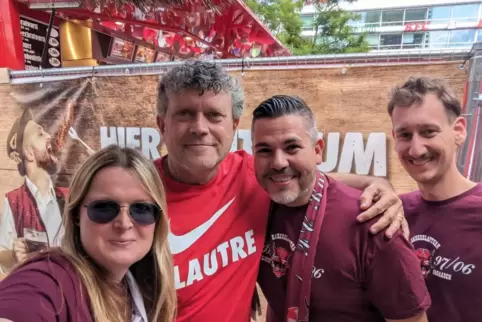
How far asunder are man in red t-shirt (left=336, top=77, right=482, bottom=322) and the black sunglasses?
112cm

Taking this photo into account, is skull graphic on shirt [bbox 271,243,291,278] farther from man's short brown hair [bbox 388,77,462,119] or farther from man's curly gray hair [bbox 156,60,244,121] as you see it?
man's short brown hair [bbox 388,77,462,119]

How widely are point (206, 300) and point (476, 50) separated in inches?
73.5

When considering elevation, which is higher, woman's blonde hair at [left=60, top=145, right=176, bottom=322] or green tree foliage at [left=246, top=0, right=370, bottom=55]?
green tree foliage at [left=246, top=0, right=370, bottom=55]

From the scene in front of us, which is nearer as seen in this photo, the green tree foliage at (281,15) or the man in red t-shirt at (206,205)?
the man in red t-shirt at (206,205)

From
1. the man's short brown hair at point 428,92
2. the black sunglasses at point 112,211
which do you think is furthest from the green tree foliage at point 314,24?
the black sunglasses at point 112,211

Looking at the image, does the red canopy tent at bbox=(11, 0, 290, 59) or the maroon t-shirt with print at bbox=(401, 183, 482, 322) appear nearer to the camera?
the maroon t-shirt with print at bbox=(401, 183, 482, 322)

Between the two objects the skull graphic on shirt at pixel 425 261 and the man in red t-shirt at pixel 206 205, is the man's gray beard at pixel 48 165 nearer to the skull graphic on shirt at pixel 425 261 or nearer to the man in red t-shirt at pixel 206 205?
the man in red t-shirt at pixel 206 205

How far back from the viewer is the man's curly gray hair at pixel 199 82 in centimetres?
165

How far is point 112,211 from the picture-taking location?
1.26 metres

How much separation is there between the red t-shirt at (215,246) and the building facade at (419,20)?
92.3 ft

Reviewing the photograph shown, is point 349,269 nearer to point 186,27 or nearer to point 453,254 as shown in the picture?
point 453,254

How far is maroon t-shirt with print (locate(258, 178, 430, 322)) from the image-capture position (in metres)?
1.27

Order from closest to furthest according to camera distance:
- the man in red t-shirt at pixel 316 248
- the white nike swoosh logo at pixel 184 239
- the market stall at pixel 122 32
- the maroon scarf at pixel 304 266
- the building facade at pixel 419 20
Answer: the man in red t-shirt at pixel 316 248 < the maroon scarf at pixel 304 266 < the white nike swoosh logo at pixel 184 239 < the market stall at pixel 122 32 < the building facade at pixel 419 20

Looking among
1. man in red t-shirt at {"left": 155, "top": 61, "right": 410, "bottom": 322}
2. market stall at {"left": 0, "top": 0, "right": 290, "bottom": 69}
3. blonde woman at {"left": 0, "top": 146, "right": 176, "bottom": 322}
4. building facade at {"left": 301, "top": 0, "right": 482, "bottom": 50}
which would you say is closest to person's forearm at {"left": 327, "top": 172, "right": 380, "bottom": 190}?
man in red t-shirt at {"left": 155, "top": 61, "right": 410, "bottom": 322}
